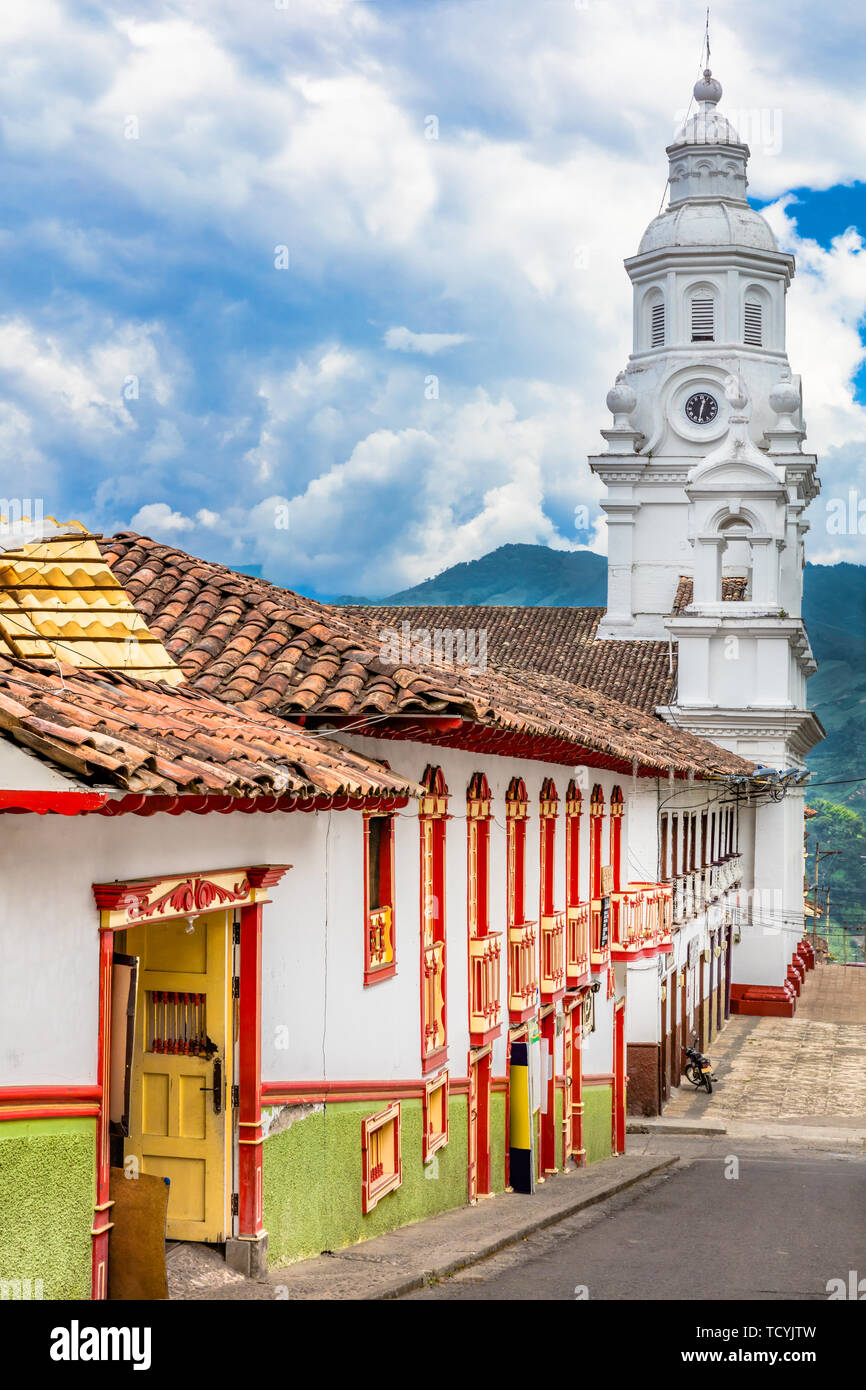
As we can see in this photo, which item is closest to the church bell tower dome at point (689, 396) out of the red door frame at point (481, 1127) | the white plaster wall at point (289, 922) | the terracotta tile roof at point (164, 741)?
the white plaster wall at point (289, 922)

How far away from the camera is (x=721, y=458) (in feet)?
122

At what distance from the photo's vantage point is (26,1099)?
22.4 feet

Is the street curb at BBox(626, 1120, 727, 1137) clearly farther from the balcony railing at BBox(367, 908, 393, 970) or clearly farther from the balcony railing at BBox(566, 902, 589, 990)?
the balcony railing at BBox(367, 908, 393, 970)

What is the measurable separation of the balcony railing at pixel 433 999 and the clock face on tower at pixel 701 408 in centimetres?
2966

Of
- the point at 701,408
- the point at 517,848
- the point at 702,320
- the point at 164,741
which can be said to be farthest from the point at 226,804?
the point at 702,320

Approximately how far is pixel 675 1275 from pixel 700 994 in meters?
20.2

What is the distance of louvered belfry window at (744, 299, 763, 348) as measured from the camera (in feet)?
135

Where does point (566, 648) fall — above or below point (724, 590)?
below

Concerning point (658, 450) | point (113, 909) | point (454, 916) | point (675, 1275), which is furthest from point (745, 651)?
point (113, 909)

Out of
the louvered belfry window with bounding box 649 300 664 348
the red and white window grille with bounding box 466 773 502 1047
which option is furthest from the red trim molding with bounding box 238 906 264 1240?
the louvered belfry window with bounding box 649 300 664 348

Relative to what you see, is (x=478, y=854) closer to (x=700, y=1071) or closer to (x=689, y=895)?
(x=700, y=1071)

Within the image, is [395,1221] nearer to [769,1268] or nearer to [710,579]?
[769,1268]

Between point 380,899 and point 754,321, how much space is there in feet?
107

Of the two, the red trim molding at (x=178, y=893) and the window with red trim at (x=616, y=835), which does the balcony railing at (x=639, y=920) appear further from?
the red trim molding at (x=178, y=893)
